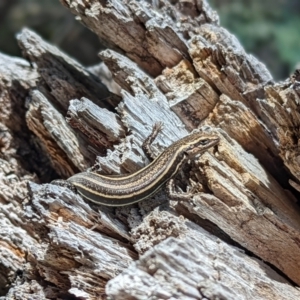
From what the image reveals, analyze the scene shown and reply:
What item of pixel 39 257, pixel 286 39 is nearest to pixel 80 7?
pixel 39 257

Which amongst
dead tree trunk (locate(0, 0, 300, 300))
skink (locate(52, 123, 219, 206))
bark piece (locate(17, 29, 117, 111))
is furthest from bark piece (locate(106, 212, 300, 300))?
bark piece (locate(17, 29, 117, 111))

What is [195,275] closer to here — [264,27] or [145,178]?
[145,178]

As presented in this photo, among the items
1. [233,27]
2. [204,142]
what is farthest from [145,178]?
[233,27]

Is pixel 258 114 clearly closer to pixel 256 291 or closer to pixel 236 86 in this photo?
pixel 236 86

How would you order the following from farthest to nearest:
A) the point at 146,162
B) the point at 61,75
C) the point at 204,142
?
1. the point at 61,75
2. the point at 146,162
3. the point at 204,142

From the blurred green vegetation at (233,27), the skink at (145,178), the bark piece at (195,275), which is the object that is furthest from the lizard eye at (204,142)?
the blurred green vegetation at (233,27)

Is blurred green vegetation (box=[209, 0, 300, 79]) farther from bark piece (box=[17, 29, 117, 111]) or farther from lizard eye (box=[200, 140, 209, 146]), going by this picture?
lizard eye (box=[200, 140, 209, 146])
